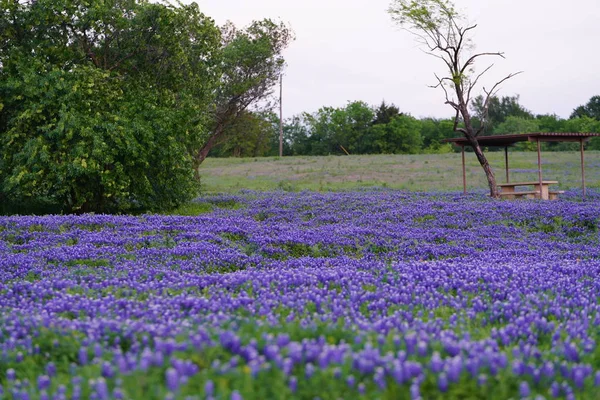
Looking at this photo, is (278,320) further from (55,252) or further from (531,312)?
(55,252)

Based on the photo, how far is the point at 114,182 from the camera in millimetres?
18891

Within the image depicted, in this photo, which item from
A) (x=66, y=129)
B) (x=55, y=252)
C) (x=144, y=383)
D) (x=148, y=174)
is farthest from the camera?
(x=148, y=174)

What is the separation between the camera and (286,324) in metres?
4.47

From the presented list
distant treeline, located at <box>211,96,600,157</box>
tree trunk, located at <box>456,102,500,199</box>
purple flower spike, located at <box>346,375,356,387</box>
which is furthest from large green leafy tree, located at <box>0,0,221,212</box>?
distant treeline, located at <box>211,96,600,157</box>

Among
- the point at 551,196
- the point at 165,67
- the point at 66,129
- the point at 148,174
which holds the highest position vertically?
the point at 165,67

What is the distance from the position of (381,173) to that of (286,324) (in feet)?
136

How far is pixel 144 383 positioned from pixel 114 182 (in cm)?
1677

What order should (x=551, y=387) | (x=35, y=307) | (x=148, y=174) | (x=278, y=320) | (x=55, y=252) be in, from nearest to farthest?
(x=551, y=387) → (x=278, y=320) → (x=35, y=307) → (x=55, y=252) → (x=148, y=174)

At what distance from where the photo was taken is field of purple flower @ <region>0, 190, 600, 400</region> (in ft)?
10.3

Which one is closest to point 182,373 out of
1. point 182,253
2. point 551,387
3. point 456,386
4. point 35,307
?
point 456,386

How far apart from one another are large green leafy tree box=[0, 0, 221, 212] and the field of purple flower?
6.40 meters

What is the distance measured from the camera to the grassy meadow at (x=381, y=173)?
3644cm

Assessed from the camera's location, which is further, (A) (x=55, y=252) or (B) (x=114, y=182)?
(B) (x=114, y=182)

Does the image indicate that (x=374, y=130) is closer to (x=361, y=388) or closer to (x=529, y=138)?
(x=529, y=138)
